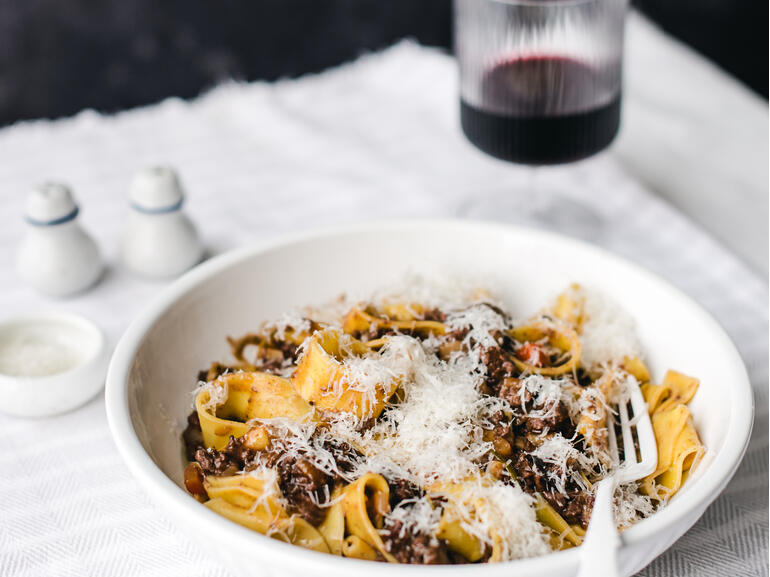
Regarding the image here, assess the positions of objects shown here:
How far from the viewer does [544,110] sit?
2.24 meters

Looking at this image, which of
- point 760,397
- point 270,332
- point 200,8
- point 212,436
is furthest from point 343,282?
point 200,8

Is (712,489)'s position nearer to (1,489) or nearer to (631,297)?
(631,297)

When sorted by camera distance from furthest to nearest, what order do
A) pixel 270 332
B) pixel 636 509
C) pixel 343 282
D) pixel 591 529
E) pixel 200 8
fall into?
pixel 200 8, pixel 343 282, pixel 270 332, pixel 636 509, pixel 591 529

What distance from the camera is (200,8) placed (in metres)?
3.92

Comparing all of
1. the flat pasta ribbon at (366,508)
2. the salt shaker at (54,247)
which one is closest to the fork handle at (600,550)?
the flat pasta ribbon at (366,508)

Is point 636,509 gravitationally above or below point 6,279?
above

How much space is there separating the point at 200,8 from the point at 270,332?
107 inches

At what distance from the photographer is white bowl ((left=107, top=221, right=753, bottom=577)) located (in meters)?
1.10

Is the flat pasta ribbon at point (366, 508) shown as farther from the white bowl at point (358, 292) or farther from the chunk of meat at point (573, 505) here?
the chunk of meat at point (573, 505)

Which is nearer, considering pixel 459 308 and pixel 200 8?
pixel 459 308

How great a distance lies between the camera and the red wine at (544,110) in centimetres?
223

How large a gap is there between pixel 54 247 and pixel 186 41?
2.15 meters

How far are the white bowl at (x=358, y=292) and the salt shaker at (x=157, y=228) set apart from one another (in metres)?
0.47

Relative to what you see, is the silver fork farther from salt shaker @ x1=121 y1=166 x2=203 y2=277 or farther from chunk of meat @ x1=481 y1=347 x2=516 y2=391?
salt shaker @ x1=121 y1=166 x2=203 y2=277
